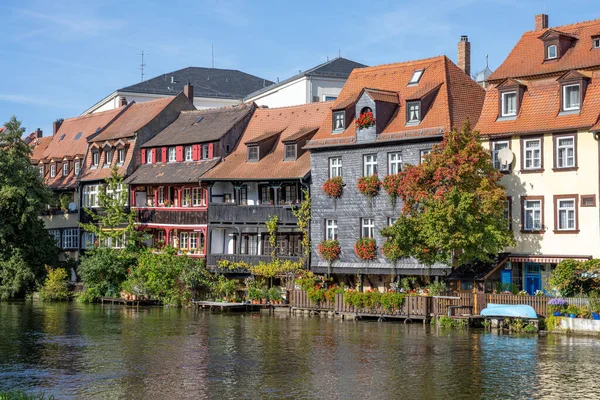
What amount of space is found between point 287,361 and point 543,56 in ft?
79.2

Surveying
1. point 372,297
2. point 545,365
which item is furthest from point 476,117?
point 545,365

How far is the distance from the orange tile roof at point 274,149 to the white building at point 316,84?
10.5 m

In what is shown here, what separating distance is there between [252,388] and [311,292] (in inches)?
920

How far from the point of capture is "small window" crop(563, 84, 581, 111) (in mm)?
46812

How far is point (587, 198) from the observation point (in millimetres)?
45531

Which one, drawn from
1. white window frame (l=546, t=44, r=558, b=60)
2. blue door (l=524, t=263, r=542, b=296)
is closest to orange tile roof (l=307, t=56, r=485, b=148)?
white window frame (l=546, t=44, r=558, b=60)

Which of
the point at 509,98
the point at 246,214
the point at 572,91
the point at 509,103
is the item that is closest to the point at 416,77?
the point at 509,98

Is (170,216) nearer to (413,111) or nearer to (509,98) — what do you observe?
(413,111)

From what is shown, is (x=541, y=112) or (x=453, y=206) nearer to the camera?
(x=453, y=206)

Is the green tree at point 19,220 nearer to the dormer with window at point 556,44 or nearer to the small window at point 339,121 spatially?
the small window at point 339,121

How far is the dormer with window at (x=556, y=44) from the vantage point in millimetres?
48906

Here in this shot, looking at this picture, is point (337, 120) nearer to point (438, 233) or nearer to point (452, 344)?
point (438, 233)

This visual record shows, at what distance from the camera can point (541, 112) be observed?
157 feet

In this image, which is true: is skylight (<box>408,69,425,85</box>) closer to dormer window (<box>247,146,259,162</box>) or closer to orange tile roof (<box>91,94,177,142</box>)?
dormer window (<box>247,146,259,162</box>)
